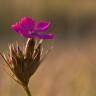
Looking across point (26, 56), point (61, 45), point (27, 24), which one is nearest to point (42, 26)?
point (27, 24)

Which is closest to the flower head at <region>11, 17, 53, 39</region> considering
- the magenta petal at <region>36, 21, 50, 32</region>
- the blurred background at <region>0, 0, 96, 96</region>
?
the magenta petal at <region>36, 21, 50, 32</region>

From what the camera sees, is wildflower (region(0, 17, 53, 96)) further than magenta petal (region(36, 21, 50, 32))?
No

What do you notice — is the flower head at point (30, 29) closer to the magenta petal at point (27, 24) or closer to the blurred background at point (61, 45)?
the magenta petal at point (27, 24)

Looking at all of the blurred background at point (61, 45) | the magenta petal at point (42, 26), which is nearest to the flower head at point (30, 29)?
the magenta petal at point (42, 26)

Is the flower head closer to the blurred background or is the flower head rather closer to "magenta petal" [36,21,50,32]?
"magenta petal" [36,21,50,32]

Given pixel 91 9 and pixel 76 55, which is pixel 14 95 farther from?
pixel 91 9

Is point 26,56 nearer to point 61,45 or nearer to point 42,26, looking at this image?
point 42,26
